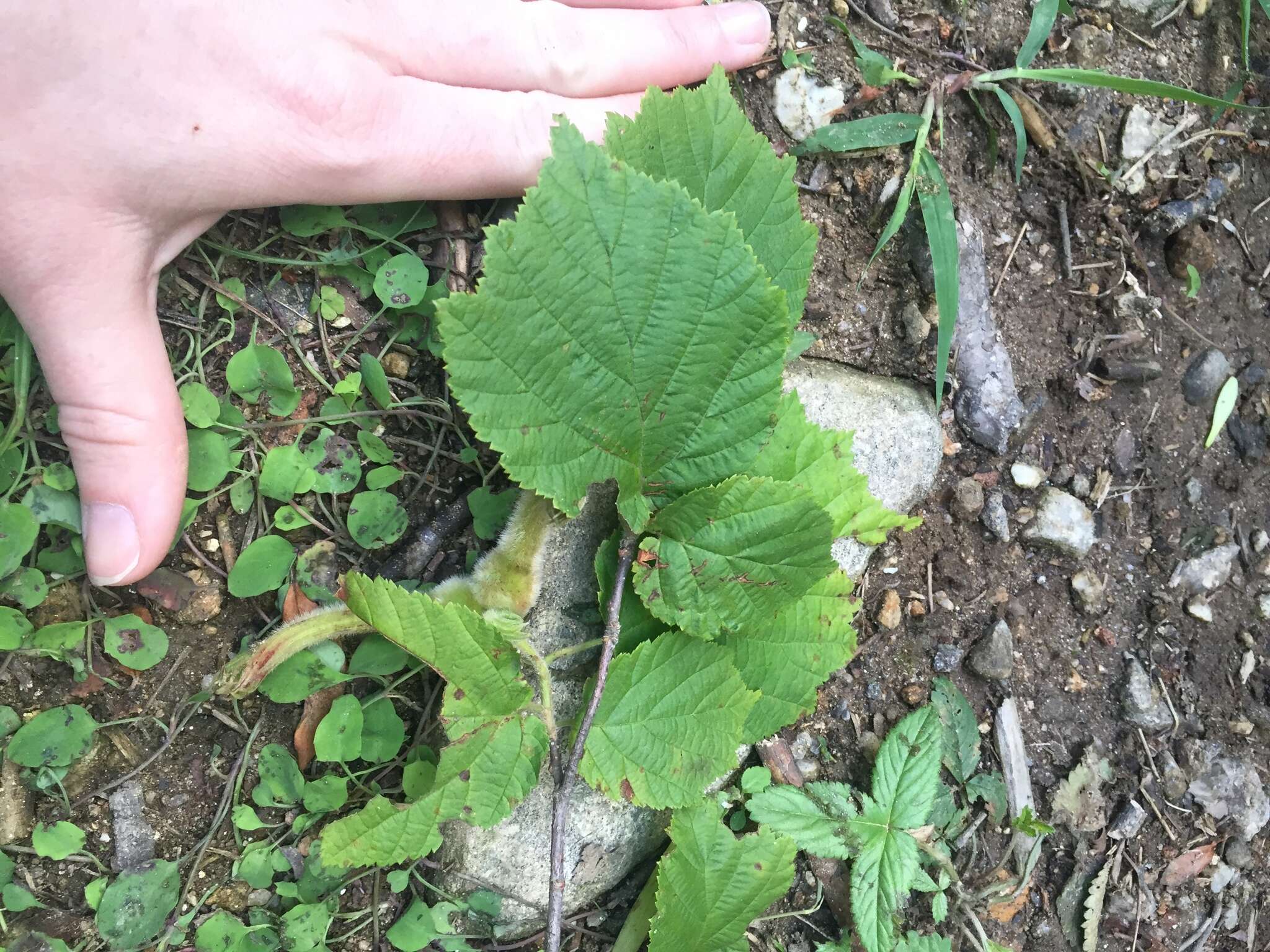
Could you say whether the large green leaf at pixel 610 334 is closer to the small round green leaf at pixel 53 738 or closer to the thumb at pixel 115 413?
the thumb at pixel 115 413

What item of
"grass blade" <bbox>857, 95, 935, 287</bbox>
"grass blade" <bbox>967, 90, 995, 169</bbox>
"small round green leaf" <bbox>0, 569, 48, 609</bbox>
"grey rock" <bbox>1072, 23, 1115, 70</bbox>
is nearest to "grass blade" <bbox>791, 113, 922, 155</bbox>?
"grass blade" <bbox>857, 95, 935, 287</bbox>

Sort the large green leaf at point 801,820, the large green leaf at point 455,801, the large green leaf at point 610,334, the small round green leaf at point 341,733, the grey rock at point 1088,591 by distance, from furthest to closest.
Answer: the grey rock at point 1088,591 < the large green leaf at point 801,820 < the small round green leaf at point 341,733 < the large green leaf at point 455,801 < the large green leaf at point 610,334

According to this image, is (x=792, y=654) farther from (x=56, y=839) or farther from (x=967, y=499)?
(x=56, y=839)

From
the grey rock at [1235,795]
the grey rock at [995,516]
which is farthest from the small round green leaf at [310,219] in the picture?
the grey rock at [1235,795]

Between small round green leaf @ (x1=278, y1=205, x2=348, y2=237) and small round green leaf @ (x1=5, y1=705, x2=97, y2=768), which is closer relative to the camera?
small round green leaf @ (x1=5, y1=705, x2=97, y2=768)

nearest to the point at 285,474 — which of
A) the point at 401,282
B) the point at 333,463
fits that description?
the point at 333,463

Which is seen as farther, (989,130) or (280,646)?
(989,130)

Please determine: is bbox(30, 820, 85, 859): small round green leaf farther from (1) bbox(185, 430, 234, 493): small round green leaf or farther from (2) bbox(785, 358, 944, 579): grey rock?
(2) bbox(785, 358, 944, 579): grey rock
